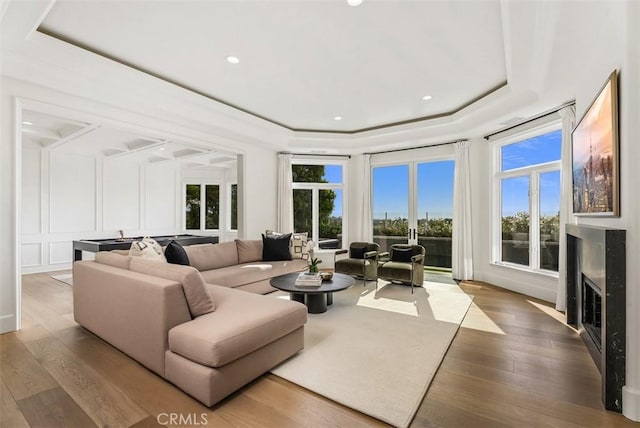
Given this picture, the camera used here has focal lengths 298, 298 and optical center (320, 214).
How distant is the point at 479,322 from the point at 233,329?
2998mm

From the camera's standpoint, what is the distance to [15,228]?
327 centimetres

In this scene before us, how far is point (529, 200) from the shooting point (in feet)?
16.5

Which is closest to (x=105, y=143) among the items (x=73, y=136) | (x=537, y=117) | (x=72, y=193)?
(x=73, y=136)

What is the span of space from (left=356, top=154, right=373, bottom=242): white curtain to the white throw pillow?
4.61m

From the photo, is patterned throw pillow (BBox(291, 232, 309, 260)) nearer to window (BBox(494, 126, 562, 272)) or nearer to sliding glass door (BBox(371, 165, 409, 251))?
sliding glass door (BBox(371, 165, 409, 251))

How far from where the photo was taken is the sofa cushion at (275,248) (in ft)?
17.8

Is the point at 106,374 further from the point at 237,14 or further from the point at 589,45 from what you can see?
the point at 589,45

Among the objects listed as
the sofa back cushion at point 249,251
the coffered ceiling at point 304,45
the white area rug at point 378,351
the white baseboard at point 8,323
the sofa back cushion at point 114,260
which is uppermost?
the coffered ceiling at point 304,45

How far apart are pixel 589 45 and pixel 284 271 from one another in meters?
4.61

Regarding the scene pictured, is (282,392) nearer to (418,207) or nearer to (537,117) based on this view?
(537,117)

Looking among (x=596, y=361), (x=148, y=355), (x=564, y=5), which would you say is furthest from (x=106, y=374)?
(x=564, y=5)

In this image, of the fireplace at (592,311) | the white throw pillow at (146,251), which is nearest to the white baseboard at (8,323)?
the white throw pillow at (146,251)

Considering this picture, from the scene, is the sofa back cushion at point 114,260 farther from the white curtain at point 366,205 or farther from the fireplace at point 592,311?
the white curtain at point 366,205

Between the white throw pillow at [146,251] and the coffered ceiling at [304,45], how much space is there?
2203mm
